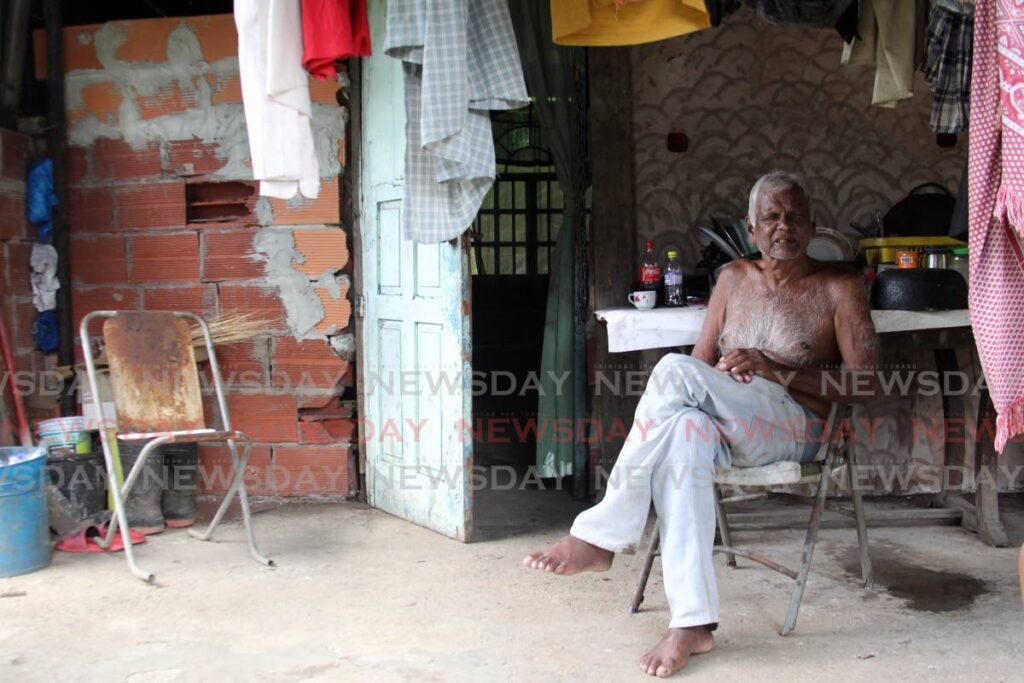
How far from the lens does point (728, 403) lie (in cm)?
331

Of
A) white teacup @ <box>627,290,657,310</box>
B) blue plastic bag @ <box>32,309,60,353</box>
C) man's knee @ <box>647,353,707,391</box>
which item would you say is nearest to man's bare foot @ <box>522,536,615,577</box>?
man's knee @ <box>647,353,707,391</box>

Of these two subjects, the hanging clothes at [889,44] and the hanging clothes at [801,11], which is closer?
the hanging clothes at [801,11]

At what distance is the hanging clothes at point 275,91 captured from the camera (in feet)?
11.0

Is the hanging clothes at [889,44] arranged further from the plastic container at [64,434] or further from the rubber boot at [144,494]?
the plastic container at [64,434]

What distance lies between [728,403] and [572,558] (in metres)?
0.76

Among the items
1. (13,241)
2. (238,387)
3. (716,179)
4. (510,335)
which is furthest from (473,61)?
(510,335)

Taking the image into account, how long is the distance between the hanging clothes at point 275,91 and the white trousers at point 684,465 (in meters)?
1.53

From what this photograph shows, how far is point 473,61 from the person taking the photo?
154 inches

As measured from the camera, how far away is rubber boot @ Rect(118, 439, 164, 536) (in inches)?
183

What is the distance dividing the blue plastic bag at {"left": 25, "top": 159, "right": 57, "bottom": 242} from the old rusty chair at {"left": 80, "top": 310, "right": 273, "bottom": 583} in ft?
3.18

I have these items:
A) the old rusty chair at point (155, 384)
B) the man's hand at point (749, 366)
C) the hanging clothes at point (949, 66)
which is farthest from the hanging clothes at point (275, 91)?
the hanging clothes at point (949, 66)

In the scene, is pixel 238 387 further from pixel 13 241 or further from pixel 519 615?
pixel 519 615

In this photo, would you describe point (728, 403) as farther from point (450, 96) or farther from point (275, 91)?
point (275, 91)

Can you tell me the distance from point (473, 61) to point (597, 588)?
2.19 m
